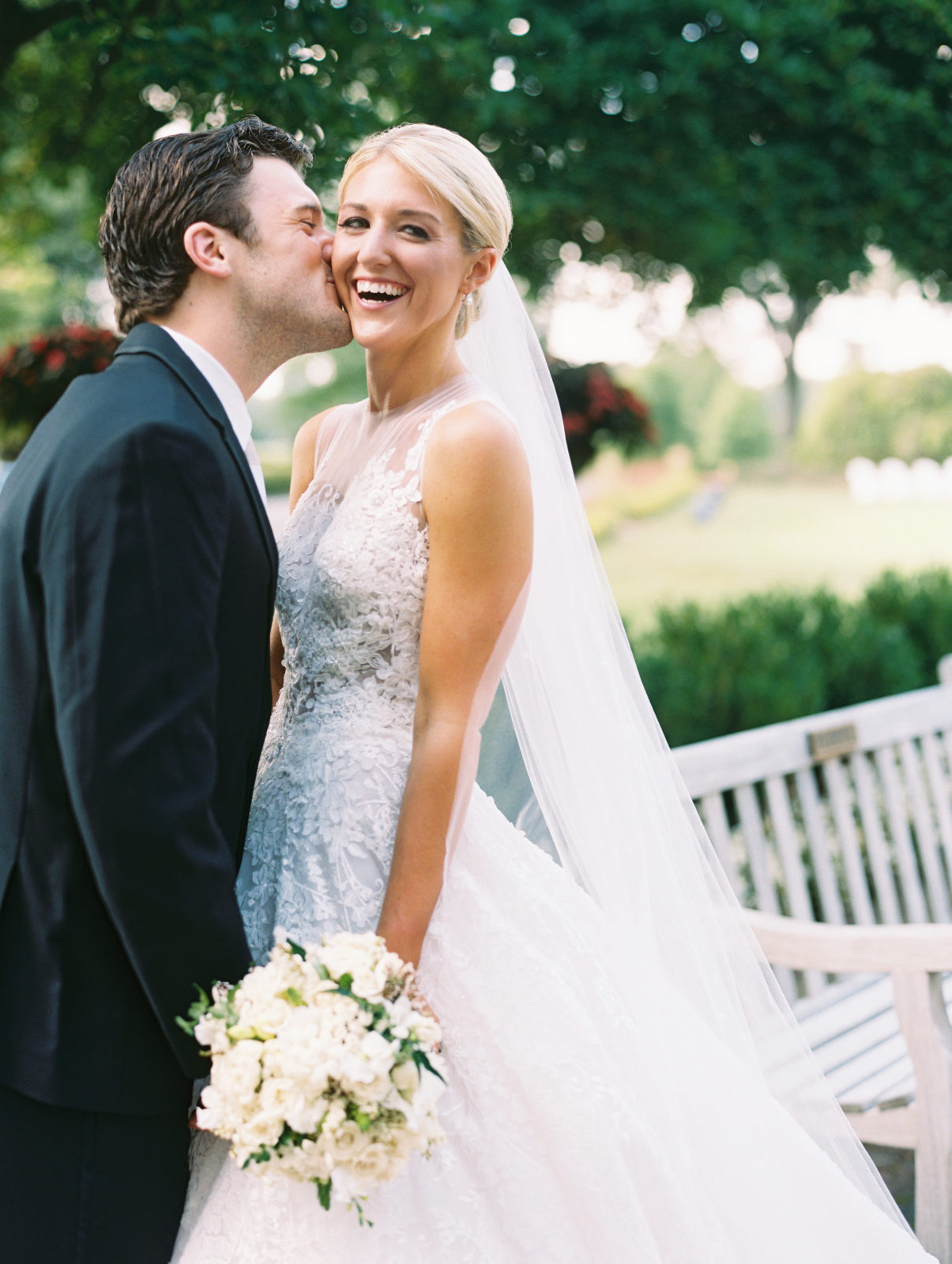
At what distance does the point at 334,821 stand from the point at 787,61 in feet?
11.7

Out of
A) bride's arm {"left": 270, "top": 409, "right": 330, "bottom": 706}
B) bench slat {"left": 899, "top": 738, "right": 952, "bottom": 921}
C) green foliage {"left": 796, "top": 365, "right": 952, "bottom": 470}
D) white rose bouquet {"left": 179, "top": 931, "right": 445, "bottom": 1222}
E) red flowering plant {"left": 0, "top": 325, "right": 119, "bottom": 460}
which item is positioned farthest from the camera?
green foliage {"left": 796, "top": 365, "right": 952, "bottom": 470}

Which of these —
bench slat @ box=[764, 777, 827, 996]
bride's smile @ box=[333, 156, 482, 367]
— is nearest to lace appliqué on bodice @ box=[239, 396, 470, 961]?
bride's smile @ box=[333, 156, 482, 367]

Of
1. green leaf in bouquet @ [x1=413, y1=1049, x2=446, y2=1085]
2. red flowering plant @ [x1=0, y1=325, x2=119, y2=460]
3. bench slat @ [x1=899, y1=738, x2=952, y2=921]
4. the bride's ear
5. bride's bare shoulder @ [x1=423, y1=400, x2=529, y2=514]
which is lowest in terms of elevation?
bench slat @ [x1=899, y1=738, x2=952, y2=921]

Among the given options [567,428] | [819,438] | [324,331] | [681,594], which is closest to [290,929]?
[324,331]

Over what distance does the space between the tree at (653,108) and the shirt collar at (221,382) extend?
1.74 meters

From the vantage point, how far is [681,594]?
39.2 feet

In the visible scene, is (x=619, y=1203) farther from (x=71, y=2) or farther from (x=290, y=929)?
(x=71, y=2)

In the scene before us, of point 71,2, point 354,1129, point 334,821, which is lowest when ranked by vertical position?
point 354,1129

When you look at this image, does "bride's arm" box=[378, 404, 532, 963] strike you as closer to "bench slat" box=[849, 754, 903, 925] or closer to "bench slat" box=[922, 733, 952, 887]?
"bench slat" box=[849, 754, 903, 925]

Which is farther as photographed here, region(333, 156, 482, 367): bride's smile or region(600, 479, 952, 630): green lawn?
region(600, 479, 952, 630): green lawn

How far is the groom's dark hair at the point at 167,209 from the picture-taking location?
6.66ft

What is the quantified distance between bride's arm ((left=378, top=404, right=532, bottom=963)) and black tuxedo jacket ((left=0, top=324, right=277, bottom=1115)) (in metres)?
0.35

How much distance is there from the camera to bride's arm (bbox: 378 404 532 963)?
2.05 metres

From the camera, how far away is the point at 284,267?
82.2 inches
